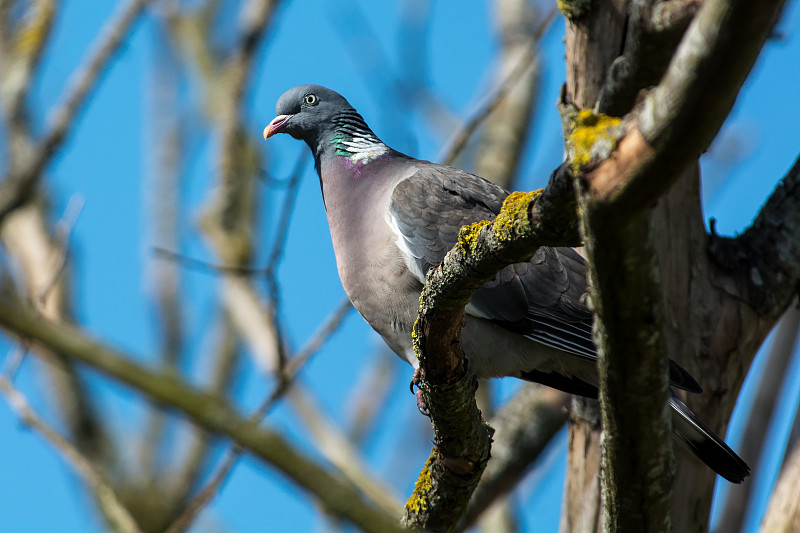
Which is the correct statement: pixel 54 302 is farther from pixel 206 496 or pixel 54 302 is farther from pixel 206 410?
pixel 206 410

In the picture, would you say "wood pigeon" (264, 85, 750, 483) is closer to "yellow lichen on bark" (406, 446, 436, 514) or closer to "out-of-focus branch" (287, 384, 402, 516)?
"yellow lichen on bark" (406, 446, 436, 514)

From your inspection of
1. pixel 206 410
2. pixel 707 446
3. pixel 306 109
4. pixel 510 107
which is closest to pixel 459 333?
pixel 707 446

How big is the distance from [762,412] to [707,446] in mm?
863

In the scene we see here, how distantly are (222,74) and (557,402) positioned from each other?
4610mm

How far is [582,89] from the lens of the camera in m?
3.95

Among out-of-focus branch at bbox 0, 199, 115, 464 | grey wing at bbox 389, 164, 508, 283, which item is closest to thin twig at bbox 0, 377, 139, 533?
grey wing at bbox 389, 164, 508, 283

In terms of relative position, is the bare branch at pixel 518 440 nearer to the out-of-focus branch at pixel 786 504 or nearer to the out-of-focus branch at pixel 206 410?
the out-of-focus branch at pixel 786 504

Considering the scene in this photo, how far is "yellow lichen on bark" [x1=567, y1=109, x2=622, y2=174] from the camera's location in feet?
5.74

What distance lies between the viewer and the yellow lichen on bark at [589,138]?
175 centimetres

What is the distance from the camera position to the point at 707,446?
11.5 ft

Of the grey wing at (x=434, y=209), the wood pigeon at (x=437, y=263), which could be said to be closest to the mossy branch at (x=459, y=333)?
the wood pigeon at (x=437, y=263)

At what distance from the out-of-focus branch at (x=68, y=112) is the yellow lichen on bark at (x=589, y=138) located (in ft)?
12.0

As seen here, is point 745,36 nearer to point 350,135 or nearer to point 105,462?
point 350,135

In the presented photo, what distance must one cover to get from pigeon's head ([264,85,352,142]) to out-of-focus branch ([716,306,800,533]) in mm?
2514
